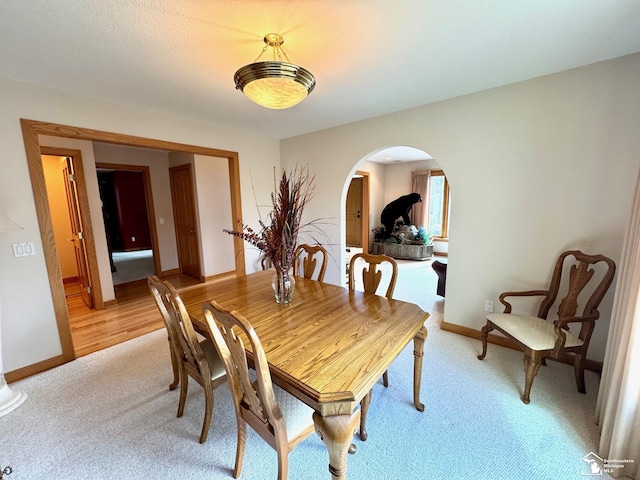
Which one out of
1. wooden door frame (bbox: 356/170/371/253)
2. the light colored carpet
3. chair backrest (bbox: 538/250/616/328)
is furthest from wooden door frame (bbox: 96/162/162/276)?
chair backrest (bbox: 538/250/616/328)

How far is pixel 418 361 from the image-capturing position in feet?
5.64

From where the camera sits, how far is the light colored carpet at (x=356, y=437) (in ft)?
4.72

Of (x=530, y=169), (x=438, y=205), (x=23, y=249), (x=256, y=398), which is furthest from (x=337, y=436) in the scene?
(x=438, y=205)

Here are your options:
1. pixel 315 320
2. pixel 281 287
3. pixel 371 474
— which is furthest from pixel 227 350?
pixel 371 474

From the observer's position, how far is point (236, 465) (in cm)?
138

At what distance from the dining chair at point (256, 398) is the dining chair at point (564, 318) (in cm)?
167

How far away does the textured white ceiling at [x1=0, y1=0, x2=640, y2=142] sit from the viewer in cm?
138

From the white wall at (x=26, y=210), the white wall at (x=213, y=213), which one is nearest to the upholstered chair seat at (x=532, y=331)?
the white wall at (x=26, y=210)

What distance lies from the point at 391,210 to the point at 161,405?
5912mm

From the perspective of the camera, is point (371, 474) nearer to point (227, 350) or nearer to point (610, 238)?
point (227, 350)

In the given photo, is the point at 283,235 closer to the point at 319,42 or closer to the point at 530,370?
the point at 319,42

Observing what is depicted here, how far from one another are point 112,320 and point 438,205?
6.93 meters

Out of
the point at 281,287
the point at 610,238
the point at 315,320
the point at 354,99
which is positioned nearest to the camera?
the point at 315,320
